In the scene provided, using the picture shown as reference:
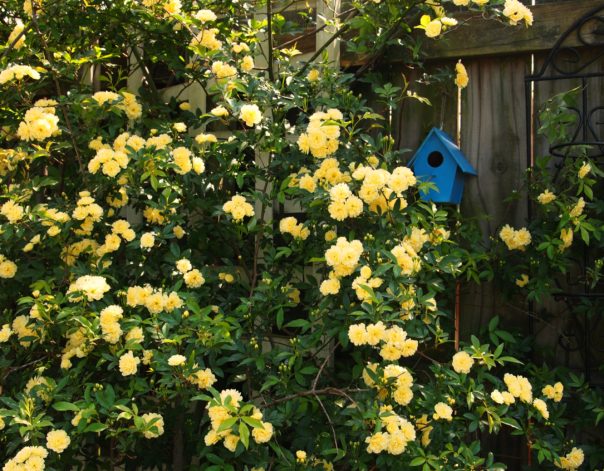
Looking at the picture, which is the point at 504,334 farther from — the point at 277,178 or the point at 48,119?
the point at 48,119

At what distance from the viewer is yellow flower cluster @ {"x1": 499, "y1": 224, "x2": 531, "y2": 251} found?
2.74 meters

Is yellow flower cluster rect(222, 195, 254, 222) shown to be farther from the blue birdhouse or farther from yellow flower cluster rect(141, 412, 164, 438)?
yellow flower cluster rect(141, 412, 164, 438)

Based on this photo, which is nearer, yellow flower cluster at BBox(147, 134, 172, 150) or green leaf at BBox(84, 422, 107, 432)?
green leaf at BBox(84, 422, 107, 432)

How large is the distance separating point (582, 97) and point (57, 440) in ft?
6.64

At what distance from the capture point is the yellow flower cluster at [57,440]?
235 centimetres

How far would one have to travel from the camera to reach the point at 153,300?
255 centimetres

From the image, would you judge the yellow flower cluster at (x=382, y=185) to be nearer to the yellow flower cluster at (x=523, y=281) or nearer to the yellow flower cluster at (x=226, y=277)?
the yellow flower cluster at (x=523, y=281)

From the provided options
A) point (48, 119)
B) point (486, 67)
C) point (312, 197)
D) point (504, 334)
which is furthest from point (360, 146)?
point (48, 119)

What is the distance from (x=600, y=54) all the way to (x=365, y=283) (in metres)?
1.21

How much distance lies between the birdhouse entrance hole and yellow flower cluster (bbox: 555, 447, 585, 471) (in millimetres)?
1074

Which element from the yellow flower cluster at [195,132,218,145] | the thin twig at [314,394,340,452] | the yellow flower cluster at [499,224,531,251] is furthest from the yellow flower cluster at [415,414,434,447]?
the yellow flower cluster at [195,132,218,145]

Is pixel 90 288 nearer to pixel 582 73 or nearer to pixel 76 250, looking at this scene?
pixel 76 250

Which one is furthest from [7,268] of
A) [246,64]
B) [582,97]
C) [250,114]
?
[582,97]

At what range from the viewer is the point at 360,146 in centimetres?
282
